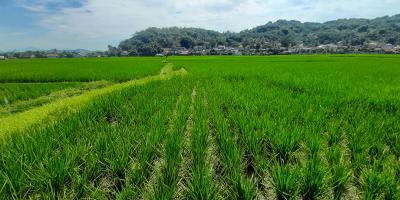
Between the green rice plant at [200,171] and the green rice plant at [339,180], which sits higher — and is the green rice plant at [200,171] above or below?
above

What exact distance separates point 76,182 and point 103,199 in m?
0.44

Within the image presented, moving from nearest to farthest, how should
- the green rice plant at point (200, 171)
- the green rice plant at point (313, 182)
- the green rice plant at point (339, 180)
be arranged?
the green rice plant at point (200, 171) < the green rice plant at point (313, 182) < the green rice plant at point (339, 180)

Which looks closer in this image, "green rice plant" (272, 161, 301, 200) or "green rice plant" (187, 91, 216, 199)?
"green rice plant" (187, 91, 216, 199)

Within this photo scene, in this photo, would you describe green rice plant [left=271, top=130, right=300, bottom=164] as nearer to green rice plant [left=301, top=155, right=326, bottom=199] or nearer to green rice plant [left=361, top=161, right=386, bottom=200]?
green rice plant [left=301, top=155, right=326, bottom=199]

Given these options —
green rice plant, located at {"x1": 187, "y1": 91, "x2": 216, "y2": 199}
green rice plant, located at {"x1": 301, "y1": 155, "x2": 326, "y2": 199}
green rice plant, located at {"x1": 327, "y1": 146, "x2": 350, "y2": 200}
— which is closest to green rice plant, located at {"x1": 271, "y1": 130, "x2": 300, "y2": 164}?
green rice plant, located at {"x1": 327, "y1": 146, "x2": 350, "y2": 200}

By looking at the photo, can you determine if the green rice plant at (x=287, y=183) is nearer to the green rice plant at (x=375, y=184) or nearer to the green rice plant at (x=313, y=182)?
the green rice plant at (x=313, y=182)

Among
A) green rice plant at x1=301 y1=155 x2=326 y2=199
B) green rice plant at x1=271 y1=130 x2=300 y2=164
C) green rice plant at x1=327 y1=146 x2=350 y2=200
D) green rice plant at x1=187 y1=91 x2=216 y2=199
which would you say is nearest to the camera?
green rice plant at x1=187 y1=91 x2=216 y2=199

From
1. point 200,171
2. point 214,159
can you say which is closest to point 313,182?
point 200,171

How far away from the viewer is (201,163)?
2836mm

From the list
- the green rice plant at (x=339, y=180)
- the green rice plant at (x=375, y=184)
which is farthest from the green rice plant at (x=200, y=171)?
the green rice plant at (x=375, y=184)

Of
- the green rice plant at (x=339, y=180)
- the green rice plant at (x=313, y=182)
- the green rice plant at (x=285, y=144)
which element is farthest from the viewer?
the green rice plant at (x=285, y=144)

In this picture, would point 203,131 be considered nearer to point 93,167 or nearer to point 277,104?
point 93,167

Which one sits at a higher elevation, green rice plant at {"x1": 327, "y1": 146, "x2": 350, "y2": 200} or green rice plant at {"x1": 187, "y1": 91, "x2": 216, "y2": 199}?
green rice plant at {"x1": 187, "y1": 91, "x2": 216, "y2": 199}

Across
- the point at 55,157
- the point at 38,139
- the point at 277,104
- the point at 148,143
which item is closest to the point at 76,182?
the point at 55,157
